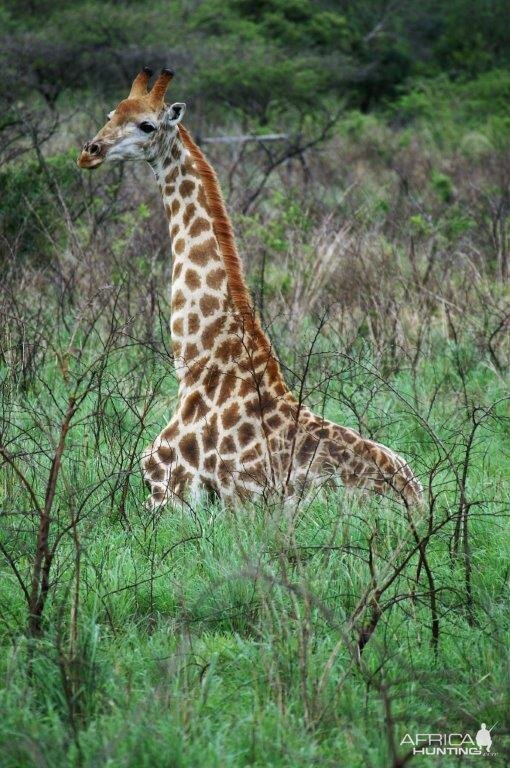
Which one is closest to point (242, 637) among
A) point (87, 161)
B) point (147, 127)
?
point (87, 161)

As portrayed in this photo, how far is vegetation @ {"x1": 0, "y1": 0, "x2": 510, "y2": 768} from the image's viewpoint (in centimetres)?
327

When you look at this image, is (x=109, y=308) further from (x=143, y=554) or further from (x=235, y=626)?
(x=235, y=626)

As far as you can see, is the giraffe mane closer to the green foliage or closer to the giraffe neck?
the giraffe neck

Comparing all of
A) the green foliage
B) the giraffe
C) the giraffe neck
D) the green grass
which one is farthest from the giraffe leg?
the green foliage

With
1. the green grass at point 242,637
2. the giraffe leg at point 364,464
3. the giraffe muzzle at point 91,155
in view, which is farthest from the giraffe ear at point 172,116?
the giraffe leg at point 364,464

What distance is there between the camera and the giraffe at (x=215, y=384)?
4.77 metres

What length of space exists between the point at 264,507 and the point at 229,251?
1320 mm

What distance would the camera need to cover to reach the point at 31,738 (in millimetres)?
3041

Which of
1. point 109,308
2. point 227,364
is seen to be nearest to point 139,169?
point 109,308

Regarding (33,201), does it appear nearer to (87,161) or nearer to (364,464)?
(87,161)

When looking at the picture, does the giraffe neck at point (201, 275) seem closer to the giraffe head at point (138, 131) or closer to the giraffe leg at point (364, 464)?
the giraffe head at point (138, 131)

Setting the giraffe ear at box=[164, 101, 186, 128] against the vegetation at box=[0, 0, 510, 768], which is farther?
the giraffe ear at box=[164, 101, 186, 128]

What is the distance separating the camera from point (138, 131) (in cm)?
544

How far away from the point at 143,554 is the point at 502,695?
60.6 inches
